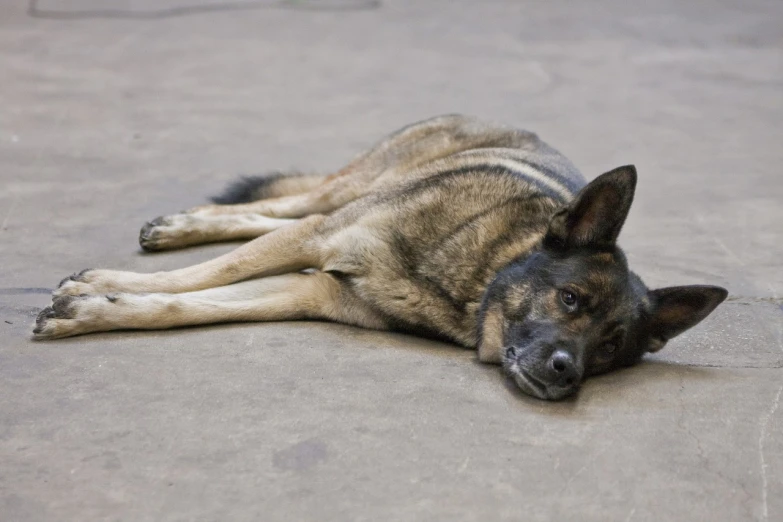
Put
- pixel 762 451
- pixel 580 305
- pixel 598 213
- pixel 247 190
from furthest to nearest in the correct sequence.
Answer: pixel 247 190, pixel 598 213, pixel 580 305, pixel 762 451

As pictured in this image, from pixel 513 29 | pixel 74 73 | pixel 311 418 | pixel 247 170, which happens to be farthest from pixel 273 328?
pixel 513 29

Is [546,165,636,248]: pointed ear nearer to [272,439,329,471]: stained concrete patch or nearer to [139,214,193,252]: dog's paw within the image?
[272,439,329,471]: stained concrete patch

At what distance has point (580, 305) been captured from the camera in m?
3.66

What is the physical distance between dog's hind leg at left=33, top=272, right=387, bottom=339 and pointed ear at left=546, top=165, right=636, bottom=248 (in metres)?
0.88

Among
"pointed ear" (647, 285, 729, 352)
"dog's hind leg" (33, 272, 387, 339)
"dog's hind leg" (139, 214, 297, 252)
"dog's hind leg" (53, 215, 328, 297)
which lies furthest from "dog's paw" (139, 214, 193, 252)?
"pointed ear" (647, 285, 729, 352)

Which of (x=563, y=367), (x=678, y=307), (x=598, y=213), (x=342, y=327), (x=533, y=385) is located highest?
(x=598, y=213)

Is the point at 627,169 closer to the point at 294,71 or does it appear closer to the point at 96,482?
the point at 96,482

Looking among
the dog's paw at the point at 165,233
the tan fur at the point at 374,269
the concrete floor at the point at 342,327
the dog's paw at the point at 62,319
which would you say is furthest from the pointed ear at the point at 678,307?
the dog's paw at the point at 165,233

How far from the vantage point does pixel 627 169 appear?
373cm

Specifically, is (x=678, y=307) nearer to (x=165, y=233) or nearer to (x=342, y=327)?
(x=342, y=327)

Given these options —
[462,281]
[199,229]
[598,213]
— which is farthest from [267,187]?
[598,213]

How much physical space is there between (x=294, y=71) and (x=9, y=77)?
231 cm

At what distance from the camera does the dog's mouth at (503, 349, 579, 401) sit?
356 cm

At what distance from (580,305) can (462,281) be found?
0.57 metres
